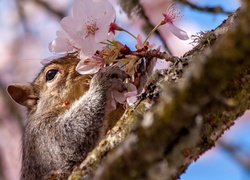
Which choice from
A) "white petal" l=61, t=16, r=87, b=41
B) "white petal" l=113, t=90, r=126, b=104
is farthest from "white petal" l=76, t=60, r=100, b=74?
"white petal" l=113, t=90, r=126, b=104

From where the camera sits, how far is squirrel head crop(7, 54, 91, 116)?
423 centimetres

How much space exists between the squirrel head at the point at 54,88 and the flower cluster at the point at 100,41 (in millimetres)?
1130

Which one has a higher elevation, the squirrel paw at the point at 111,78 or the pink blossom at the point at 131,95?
the squirrel paw at the point at 111,78

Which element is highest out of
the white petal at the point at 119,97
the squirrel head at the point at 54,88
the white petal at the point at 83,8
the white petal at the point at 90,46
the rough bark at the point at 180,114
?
the squirrel head at the point at 54,88

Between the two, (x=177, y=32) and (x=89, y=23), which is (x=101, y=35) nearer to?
(x=89, y=23)

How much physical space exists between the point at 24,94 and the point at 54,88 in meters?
0.46

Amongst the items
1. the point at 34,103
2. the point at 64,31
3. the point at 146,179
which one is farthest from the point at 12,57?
the point at 146,179

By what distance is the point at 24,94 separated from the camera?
479 cm

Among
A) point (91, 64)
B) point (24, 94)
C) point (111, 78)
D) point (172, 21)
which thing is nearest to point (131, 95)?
point (91, 64)

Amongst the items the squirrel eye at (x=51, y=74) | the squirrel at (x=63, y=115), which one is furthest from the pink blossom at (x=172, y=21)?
the squirrel eye at (x=51, y=74)

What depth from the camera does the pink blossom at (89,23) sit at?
275 centimetres

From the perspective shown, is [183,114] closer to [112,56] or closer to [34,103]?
[112,56]

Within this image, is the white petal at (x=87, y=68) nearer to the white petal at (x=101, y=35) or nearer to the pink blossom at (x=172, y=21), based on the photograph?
the white petal at (x=101, y=35)

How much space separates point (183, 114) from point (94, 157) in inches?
41.0
